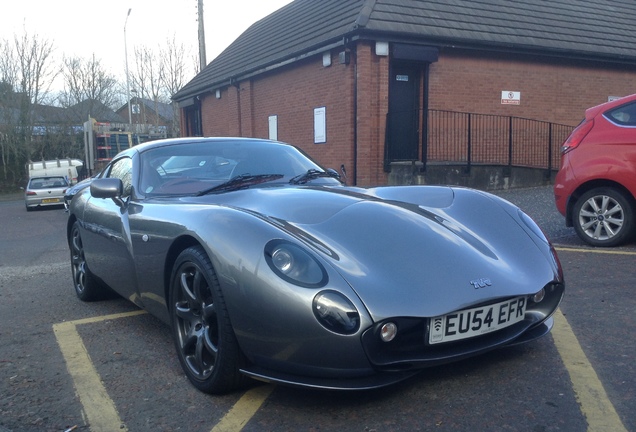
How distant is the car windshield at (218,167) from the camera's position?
4066 millimetres

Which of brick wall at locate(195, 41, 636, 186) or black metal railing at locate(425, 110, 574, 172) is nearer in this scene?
brick wall at locate(195, 41, 636, 186)

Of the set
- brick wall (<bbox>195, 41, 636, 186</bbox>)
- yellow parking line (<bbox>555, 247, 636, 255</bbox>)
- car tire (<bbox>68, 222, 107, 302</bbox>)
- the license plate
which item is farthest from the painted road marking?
brick wall (<bbox>195, 41, 636, 186</bbox>)

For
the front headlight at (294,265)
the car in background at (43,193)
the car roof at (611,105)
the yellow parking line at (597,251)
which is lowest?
the car in background at (43,193)

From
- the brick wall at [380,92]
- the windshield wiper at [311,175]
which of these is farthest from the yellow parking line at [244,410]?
the brick wall at [380,92]

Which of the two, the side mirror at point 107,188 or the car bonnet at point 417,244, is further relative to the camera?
the side mirror at point 107,188

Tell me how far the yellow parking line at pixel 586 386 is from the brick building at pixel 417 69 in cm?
992

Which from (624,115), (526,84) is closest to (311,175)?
(624,115)

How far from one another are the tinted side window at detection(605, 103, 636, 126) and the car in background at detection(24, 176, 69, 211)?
19.8 meters

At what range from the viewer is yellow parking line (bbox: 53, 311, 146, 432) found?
2.85 m

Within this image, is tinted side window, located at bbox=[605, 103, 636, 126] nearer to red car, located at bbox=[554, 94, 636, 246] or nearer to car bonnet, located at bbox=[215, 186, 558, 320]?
red car, located at bbox=[554, 94, 636, 246]

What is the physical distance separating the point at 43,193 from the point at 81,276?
1861cm

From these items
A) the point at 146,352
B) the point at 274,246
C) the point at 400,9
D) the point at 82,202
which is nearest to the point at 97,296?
the point at 82,202

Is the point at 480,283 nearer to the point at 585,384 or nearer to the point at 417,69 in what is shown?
the point at 585,384

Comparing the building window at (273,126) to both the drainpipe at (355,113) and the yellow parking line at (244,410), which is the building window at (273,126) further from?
the yellow parking line at (244,410)
